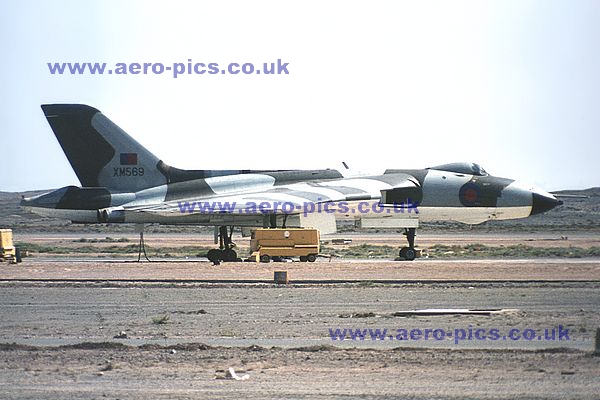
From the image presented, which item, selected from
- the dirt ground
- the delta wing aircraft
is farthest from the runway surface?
the delta wing aircraft

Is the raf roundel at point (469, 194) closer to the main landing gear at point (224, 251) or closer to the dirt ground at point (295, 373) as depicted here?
the main landing gear at point (224, 251)

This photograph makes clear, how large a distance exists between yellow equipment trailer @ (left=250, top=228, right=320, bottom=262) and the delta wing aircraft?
1106mm

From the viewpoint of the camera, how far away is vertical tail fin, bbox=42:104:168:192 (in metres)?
36.9

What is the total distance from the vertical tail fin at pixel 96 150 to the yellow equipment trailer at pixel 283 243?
5.35 meters

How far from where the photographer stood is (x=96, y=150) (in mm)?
36906

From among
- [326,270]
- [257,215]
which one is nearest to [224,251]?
[257,215]

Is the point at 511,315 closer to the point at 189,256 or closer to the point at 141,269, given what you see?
the point at 141,269

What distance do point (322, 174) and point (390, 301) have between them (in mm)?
17225

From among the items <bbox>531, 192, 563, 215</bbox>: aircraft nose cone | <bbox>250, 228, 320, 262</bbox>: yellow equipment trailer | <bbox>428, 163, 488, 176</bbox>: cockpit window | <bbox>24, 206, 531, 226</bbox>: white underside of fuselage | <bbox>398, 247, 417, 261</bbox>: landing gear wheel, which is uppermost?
<bbox>428, 163, 488, 176</bbox>: cockpit window

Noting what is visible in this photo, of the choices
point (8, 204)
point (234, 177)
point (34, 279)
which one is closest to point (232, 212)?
point (234, 177)

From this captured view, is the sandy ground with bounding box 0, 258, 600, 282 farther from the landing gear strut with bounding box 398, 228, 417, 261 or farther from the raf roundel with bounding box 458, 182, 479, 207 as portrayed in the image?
the raf roundel with bounding box 458, 182, 479, 207

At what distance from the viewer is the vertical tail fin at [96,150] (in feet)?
121

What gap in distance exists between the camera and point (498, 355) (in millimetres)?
13852

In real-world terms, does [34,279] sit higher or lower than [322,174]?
lower
